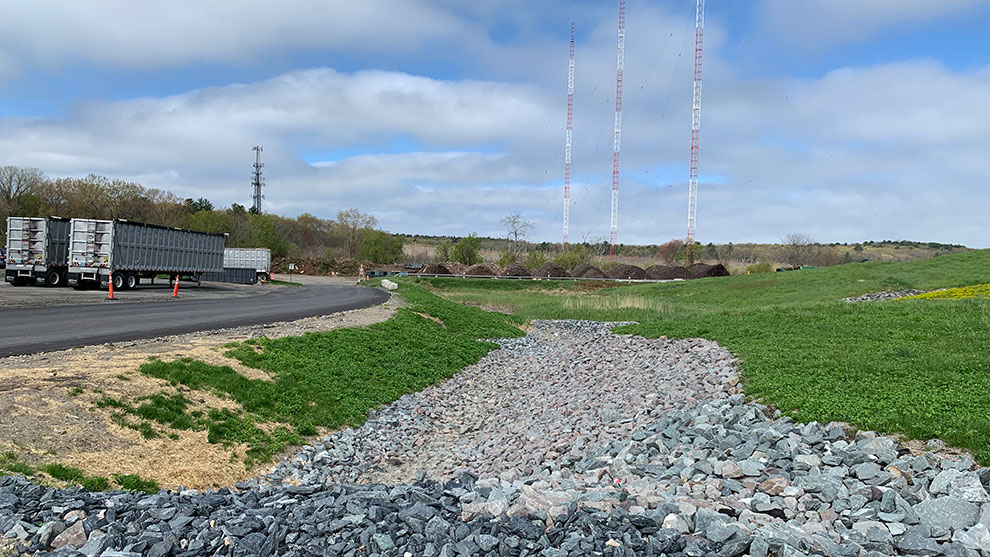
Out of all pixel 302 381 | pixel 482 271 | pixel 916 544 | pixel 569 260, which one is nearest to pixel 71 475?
pixel 302 381

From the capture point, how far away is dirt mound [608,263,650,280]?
7425 cm

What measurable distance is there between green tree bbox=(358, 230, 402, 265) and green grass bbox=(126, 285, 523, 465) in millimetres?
83461

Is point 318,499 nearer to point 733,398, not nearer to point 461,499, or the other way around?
point 461,499

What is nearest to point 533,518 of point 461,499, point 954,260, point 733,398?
point 461,499

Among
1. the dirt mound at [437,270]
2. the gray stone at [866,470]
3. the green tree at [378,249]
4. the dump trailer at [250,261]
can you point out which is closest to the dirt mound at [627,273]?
the dirt mound at [437,270]

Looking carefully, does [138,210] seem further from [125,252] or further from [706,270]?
[706,270]

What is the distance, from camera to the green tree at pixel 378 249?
104125 millimetres

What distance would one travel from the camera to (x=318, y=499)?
6.71 metres

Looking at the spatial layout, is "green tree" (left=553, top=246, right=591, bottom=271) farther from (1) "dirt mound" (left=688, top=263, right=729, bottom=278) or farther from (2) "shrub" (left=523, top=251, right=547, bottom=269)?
(1) "dirt mound" (left=688, top=263, right=729, bottom=278)

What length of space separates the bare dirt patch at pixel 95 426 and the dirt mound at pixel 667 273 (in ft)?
218

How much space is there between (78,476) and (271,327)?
36.9ft

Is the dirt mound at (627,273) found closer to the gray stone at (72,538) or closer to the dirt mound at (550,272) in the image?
the dirt mound at (550,272)

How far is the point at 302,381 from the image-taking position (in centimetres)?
1332

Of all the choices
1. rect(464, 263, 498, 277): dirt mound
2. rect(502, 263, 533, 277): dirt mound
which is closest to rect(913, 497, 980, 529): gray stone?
rect(464, 263, 498, 277): dirt mound
